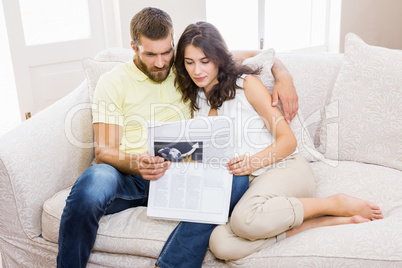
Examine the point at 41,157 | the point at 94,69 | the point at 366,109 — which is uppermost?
the point at 94,69

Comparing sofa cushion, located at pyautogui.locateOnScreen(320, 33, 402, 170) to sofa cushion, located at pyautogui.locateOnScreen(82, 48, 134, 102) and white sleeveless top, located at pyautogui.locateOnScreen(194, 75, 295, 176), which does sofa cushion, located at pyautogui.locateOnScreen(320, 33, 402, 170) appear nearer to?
white sleeveless top, located at pyautogui.locateOnScreen(194, 75, 295, 176)

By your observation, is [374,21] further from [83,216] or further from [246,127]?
[83,216]

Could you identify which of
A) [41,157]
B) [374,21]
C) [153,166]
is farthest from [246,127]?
[374,21]

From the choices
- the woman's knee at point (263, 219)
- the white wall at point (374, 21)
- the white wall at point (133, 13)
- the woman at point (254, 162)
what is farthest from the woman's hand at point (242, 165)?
the white wall at point (374, 21)

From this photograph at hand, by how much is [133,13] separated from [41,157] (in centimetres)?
161

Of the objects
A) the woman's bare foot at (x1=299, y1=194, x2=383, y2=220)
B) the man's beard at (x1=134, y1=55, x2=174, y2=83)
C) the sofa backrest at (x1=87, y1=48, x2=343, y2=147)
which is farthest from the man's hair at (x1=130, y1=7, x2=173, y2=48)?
the woman's bare foot at (x1=299, y1=194, x2=383, y2=220)

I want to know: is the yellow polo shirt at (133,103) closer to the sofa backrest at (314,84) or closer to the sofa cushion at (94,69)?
the sofa cushion at (94,69)

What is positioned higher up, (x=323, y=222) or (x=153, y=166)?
(x=153, y=166)

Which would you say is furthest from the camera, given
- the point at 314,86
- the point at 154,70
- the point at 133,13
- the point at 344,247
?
the point at 133,13

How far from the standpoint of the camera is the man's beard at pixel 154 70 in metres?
1.78

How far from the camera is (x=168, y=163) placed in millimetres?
1527

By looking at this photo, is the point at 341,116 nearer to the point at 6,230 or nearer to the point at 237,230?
the point at 237,230

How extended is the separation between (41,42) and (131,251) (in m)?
1.99

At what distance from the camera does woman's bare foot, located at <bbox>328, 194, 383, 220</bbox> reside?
4.84ft
